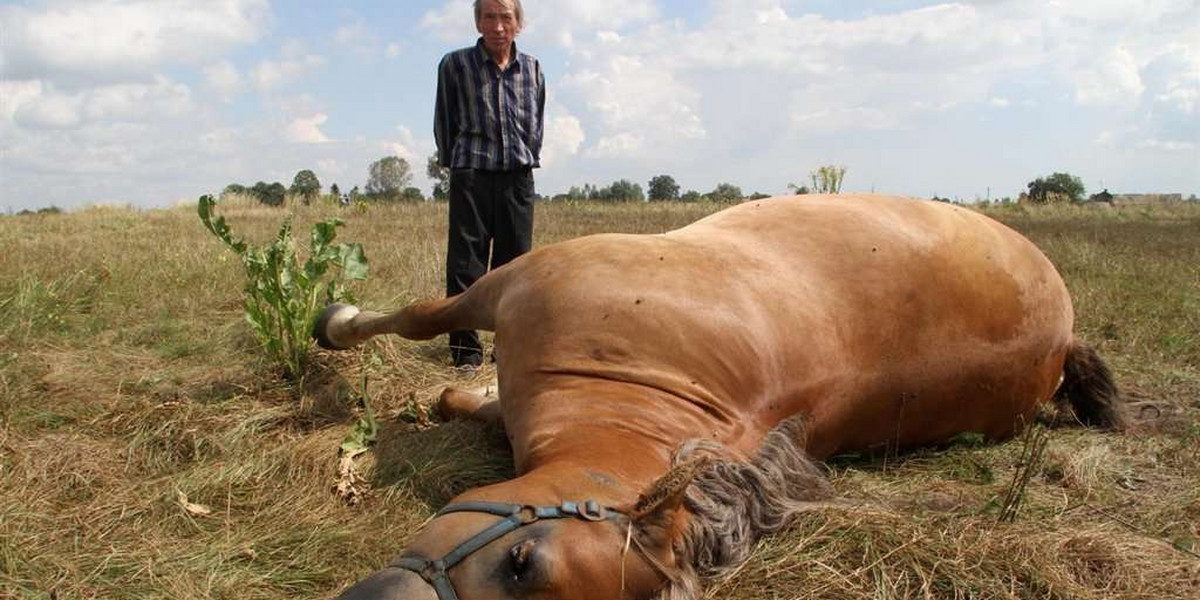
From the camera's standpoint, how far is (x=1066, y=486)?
9.96ft

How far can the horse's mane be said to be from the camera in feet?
6.83

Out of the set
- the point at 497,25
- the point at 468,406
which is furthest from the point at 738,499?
the point at 497,25

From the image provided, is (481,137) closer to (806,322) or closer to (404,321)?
(404,321)

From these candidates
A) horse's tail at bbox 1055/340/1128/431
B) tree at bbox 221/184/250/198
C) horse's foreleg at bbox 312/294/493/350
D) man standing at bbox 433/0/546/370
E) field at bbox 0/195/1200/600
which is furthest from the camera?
tree at bbox 221/184/250/198

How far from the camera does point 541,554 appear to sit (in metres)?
1.67

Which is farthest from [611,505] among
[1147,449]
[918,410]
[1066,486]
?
[1147,449]

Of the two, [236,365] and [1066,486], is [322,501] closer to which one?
[236,365]

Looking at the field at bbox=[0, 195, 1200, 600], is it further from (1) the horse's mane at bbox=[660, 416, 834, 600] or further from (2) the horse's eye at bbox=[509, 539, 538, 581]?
(2) the horse's eye at bbox=[509, 539, 538, 581]

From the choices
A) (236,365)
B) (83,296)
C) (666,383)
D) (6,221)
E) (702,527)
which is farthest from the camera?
(6,221)

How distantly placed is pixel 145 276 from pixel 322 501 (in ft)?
13.4

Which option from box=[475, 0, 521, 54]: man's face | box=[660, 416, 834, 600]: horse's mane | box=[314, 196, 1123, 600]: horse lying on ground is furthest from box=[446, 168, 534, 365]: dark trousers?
box=[660, 416, 834, 600]: horse's mane

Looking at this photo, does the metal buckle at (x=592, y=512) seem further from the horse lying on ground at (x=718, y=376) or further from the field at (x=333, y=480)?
the field at (x=333, y=480)

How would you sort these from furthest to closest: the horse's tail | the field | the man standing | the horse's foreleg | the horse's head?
the man standing, the horse's tail, the horse's foreleg, the field, the horse's head

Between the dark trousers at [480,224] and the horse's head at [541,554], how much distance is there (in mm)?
2770
